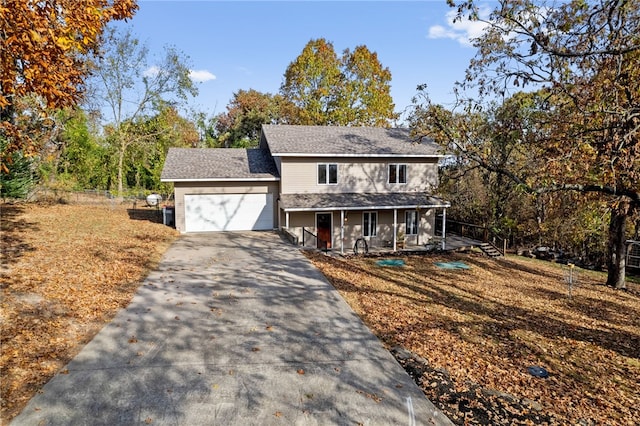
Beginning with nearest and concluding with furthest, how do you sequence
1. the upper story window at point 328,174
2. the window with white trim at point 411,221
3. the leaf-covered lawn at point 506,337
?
the leaf-covered lawn at point 506,337, the upper story window at point 328,174, the window with white trim at point 411,221

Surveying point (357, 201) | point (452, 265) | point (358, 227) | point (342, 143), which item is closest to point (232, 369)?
point (452, 265)

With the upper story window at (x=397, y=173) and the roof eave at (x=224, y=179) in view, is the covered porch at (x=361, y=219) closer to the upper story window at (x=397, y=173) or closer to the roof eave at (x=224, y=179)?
the upper story window at (x=397, y=173)

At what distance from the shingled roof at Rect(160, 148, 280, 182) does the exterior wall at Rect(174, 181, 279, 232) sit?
457mm

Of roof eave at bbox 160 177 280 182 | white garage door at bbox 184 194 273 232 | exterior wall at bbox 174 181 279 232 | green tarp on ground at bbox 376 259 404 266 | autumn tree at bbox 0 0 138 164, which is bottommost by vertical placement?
green tarp on ground at bbox 376 259 404 266

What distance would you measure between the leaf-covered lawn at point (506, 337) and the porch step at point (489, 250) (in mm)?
5991

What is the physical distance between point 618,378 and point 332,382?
5.07 metres

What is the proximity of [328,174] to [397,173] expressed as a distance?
13.7 feet

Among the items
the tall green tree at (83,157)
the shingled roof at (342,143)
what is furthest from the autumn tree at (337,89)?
the tall green tree at (83,157)

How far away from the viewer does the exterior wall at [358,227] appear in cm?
2008

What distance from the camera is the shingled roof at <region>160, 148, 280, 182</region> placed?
19.5 m

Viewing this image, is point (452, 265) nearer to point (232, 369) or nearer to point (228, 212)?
point (228, 212)

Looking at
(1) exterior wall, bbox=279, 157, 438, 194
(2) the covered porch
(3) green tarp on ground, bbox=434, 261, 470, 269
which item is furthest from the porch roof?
(3) green tarp on ground, bbox=434, 261, 470, 269

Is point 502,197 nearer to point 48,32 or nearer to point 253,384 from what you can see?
point 253,384

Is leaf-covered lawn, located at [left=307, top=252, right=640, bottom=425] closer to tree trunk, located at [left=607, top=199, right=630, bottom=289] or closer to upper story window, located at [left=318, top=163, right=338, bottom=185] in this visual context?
tree trunk, located at [left=607, top=199, right=630, bottom=289]
